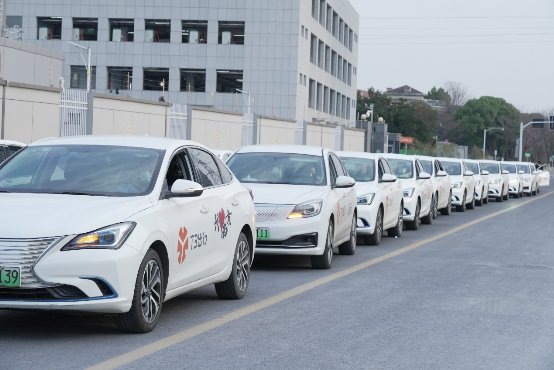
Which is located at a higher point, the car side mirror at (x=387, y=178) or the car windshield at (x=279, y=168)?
the car windshield at (x=279, y=168)

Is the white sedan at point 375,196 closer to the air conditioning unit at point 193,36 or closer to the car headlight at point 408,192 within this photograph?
the car headlight at point 408,192

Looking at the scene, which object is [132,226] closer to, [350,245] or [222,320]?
[222,320]

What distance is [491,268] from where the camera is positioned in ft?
50.1

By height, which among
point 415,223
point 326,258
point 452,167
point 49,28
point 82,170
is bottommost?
point 415,223

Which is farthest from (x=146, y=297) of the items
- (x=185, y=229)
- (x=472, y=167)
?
(x=472, y=167)

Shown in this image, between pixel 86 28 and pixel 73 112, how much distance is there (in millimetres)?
42066

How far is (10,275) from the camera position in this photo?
7.95 meters

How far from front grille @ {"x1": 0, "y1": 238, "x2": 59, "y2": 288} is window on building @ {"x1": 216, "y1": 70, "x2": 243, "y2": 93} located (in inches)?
2440

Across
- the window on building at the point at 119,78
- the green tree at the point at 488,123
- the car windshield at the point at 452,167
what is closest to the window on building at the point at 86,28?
the window on building at the point at 119,78

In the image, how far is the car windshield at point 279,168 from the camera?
15148mm

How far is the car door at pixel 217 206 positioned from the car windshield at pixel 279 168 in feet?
13.1

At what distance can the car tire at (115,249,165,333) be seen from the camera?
855 cm

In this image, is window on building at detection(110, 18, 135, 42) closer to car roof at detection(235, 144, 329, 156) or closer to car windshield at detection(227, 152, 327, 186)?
car roof at detection(235, 144, 329, 156)

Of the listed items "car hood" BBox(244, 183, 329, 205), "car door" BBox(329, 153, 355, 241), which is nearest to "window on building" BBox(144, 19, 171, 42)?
"car door" BBox(329, 153, 355, 241)
